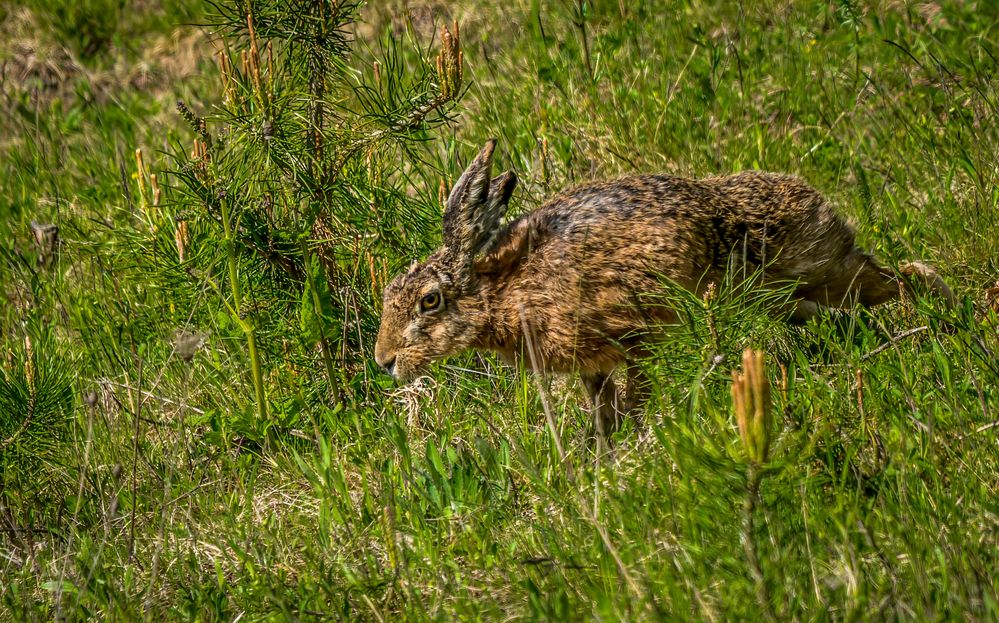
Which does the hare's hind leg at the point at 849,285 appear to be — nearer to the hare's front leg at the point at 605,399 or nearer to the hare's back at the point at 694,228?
the hare's back at the point at 694,228

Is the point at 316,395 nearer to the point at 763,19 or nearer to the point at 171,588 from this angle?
the point at 171,588

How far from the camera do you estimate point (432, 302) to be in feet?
17.9

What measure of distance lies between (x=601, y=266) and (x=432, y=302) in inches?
32.3

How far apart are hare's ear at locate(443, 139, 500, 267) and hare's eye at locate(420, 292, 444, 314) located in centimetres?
19

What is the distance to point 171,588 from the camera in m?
4.29

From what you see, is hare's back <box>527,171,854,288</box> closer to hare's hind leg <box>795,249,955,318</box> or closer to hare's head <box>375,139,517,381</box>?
hare's hind leg <box>795,249,955,318</box>

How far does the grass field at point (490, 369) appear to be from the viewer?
359 cm

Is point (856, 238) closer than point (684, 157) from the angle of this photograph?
Yes

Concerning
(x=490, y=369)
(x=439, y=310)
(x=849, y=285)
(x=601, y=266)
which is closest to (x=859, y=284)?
(x=849, y=285)

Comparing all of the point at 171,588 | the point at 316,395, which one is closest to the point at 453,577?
the point at 171,588

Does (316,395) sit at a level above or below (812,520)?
below

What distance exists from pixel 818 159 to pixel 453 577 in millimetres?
3770

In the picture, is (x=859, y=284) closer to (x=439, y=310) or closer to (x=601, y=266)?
(x=601, y=266)

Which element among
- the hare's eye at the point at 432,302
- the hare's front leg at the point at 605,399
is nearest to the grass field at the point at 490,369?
the hare's front leg at the point at 605,399
